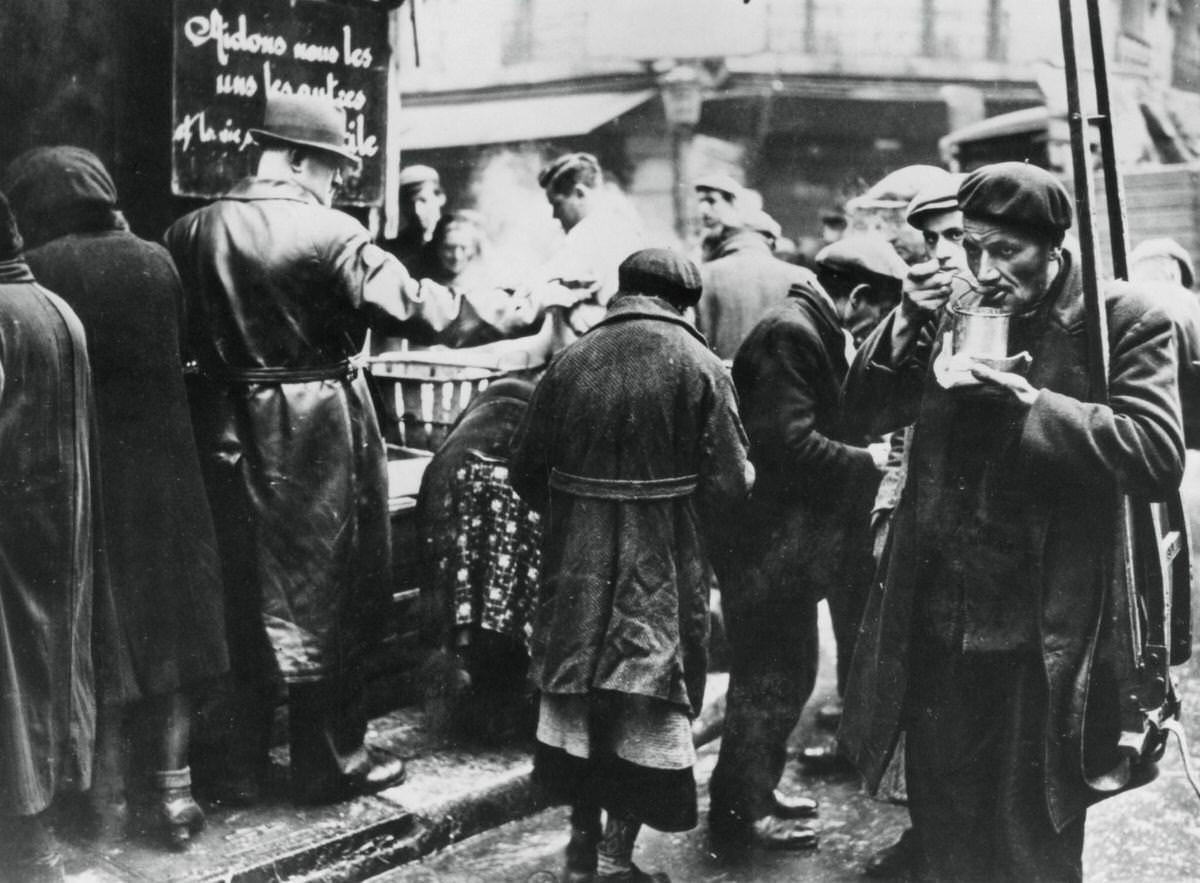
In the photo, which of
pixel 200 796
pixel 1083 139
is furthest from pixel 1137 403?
pixel 200 796

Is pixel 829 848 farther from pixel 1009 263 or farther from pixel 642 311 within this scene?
pixel 1009 263

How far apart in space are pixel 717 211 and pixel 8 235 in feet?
13.6

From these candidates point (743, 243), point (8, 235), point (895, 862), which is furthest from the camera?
point (743, 243)

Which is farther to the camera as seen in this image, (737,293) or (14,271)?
(737,293)

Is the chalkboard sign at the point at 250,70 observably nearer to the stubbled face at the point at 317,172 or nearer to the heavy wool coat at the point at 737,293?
the stubbled face at the point at 317,172

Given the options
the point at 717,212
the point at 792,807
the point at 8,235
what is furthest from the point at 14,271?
the point at 717,212

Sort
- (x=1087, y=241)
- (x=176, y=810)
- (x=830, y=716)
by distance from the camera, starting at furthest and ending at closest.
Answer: (x=830, y=716)
(x=176, y=810)
(x=1087, y=241)

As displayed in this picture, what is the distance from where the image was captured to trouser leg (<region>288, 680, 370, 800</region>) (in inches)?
182

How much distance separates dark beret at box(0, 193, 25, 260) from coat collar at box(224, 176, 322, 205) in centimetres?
91

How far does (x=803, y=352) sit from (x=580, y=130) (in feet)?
33.5

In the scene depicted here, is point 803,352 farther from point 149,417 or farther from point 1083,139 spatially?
point 149,417

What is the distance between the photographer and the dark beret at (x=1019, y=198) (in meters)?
3.40

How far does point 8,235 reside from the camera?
362cm

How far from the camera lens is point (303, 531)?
4453 millimetres
